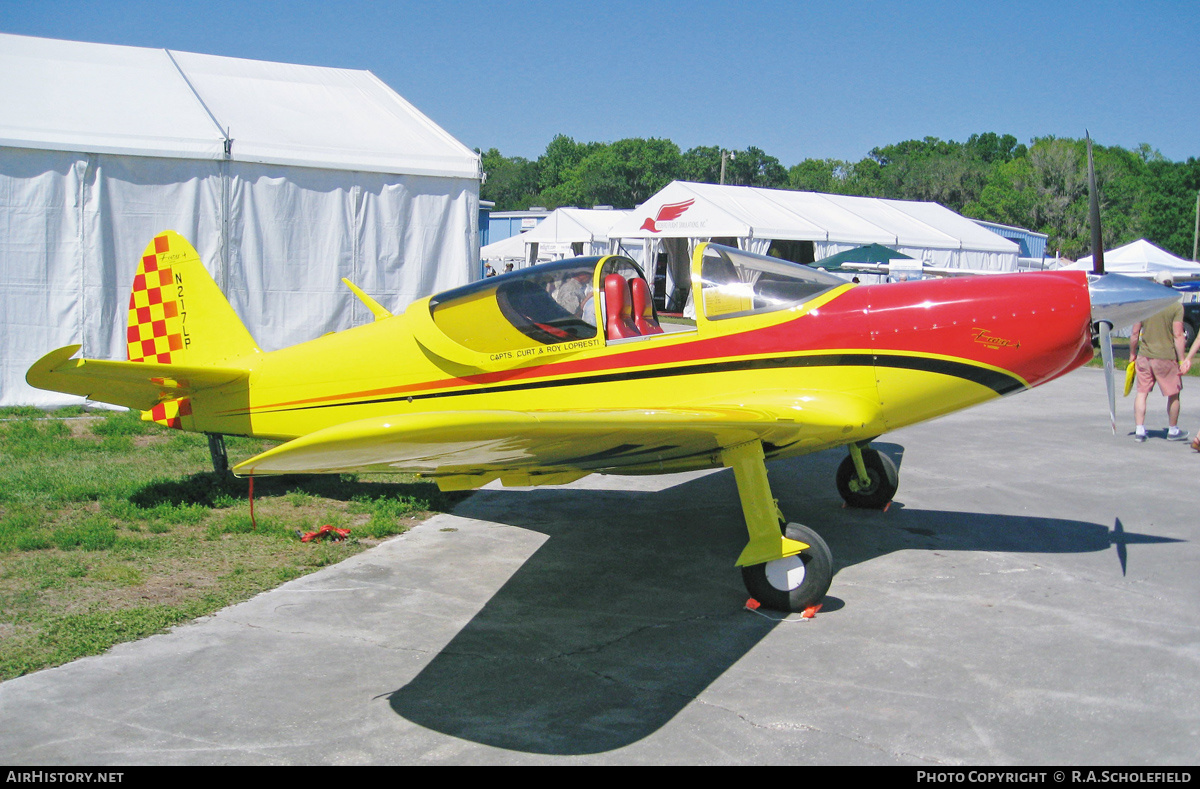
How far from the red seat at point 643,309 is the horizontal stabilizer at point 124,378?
2.99 m

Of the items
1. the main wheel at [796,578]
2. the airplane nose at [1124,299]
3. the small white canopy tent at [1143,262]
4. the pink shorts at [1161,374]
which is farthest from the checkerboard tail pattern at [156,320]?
the small white canopy tent at [1143,262]

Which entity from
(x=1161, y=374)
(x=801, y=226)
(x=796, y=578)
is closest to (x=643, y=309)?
(x=796, y=578)

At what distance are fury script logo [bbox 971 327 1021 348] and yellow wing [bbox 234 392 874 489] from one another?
731 mm

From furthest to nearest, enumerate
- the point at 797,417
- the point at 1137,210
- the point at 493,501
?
the point at 1137,210
the point at 493,501
the point at 797,417

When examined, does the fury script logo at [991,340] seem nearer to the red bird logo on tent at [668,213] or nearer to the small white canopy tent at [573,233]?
the red bird logo on tent at [668,213]

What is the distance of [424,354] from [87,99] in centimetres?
790

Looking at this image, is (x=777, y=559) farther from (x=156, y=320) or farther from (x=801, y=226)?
(x=801, y=226)

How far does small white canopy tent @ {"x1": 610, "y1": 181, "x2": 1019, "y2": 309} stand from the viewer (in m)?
20.7

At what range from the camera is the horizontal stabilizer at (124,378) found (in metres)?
5.01

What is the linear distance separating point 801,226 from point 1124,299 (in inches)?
659

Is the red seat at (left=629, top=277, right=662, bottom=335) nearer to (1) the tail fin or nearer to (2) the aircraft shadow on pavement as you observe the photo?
(2) the aircraft shadow on pavement
